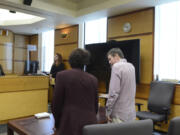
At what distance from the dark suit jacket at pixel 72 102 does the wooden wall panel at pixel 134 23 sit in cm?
287

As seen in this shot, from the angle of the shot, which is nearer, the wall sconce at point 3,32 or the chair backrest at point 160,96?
the chair backrest at point 160,96

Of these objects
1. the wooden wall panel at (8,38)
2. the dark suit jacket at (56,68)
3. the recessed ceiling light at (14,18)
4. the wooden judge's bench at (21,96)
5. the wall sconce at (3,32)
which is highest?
the recessed ceiling light at (14,18)

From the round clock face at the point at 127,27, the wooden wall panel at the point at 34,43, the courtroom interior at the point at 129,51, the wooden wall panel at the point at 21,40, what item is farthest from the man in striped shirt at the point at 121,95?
the wooden wall panel at the point at 21,40

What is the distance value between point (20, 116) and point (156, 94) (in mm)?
2905

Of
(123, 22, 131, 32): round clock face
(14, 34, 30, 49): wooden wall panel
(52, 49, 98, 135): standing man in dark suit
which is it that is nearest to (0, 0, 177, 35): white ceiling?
(123, 22, 131, 32): round clock face

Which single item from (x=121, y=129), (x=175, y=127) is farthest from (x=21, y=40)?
(x=175, y=127)

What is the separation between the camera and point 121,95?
2146mm

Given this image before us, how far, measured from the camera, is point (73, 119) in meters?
1.51

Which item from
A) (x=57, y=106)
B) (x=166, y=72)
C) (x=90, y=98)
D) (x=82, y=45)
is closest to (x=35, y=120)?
(x=57, y=106)

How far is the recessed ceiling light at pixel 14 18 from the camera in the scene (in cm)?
605

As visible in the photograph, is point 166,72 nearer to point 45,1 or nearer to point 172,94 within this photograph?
point 172,94

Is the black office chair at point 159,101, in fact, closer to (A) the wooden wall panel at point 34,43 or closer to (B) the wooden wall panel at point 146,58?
(B) the wooden wall panel at point 146,58

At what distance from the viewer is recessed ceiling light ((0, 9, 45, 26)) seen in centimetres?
605

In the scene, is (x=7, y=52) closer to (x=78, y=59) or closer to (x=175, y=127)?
(x=78, y=59)
